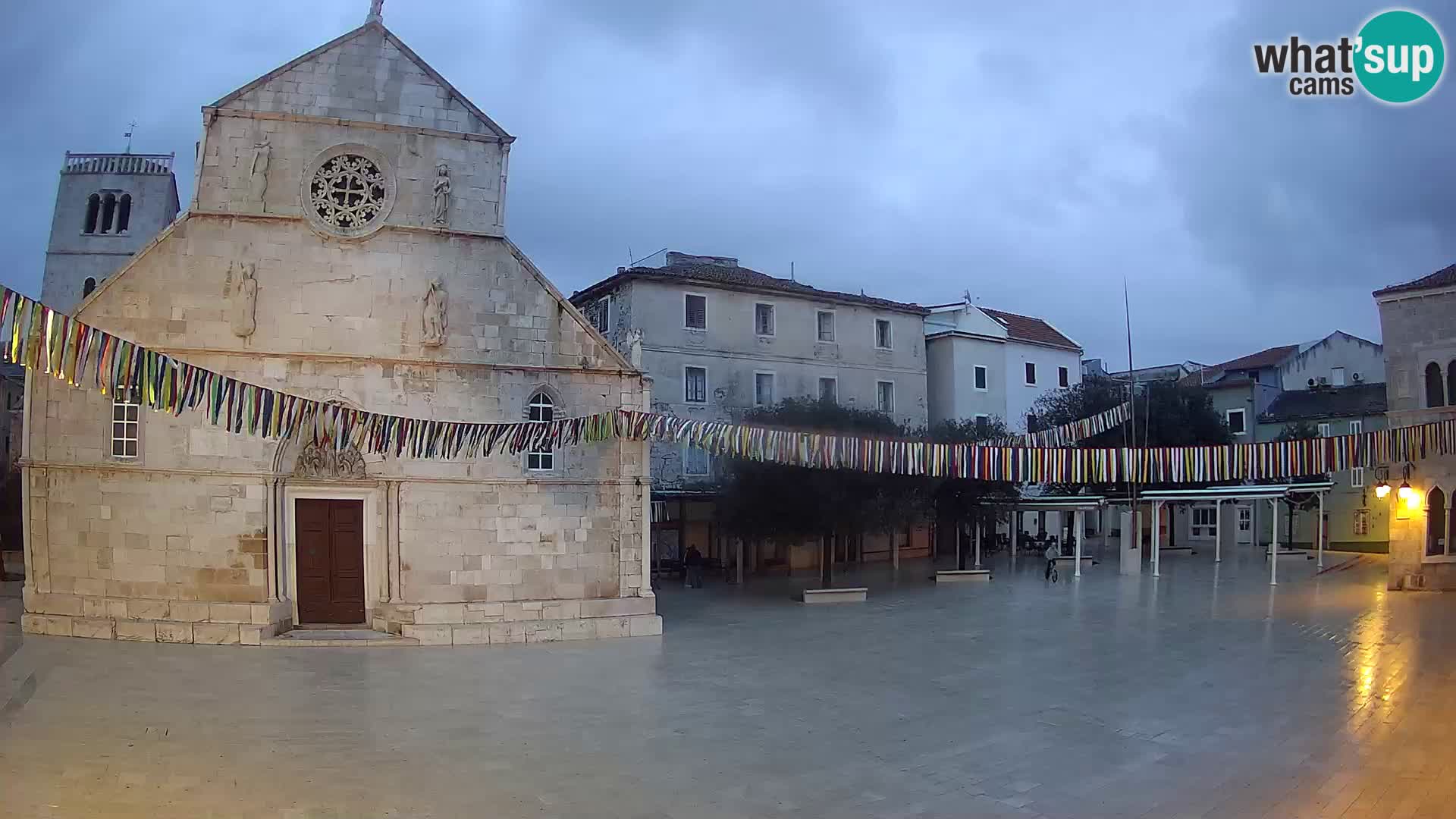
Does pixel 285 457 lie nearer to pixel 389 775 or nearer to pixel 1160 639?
pixel 389 775

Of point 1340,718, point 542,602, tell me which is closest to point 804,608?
point 542,602

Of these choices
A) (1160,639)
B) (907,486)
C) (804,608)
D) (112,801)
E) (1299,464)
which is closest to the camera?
(112,801)

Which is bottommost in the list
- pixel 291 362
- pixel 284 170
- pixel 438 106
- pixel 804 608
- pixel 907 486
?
pixel 804 608

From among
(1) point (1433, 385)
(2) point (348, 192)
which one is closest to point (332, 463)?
(2) point (348, 192)

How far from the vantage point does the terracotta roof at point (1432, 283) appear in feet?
86.8

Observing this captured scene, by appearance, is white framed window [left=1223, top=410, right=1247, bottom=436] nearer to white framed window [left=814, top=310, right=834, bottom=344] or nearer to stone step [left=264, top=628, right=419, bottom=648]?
white framed window [left=814, top=310, right=834, bottom=344]

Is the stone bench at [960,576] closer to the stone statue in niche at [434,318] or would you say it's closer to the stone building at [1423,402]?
the stone building at [1423,402]

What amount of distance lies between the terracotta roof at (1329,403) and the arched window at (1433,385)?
2598 centimetres

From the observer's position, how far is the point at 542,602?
68.2 ft

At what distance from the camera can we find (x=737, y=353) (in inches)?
1547

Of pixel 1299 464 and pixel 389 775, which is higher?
pixel 1299 464

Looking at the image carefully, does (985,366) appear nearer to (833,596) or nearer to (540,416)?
(833,596)

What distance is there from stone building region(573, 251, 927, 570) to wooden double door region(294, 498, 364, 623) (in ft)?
44.5

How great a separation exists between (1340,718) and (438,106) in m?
20.0
